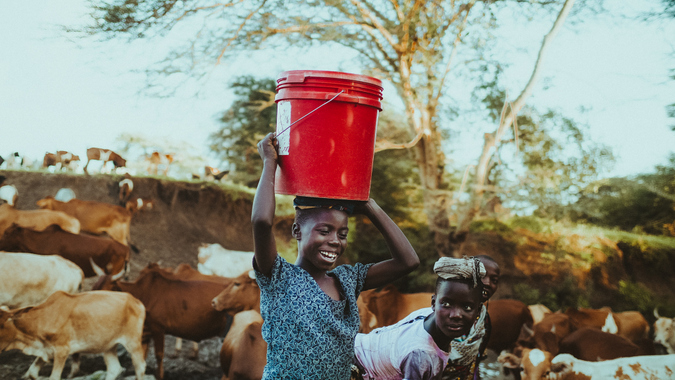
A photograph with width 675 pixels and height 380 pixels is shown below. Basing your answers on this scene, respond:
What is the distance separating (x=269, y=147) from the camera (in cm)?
241

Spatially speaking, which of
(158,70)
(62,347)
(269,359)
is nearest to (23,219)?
(158,70)

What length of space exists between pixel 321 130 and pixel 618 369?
3936 mm

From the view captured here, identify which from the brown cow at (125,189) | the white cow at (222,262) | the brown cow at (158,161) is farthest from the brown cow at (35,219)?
the brown cow at (158,161)

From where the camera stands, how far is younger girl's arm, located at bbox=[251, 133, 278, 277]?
212 centimetres

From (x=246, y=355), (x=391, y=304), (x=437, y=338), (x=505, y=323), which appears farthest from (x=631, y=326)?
(x=437, y=338)

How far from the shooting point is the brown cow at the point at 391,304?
7492mm

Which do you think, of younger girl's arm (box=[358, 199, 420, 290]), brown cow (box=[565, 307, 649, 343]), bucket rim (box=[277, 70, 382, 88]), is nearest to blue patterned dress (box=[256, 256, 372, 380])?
younger girl's arm (box=[358, 199, 420, 290])

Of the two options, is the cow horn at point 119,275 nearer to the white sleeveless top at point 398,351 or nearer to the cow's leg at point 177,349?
the cow's leg at point 177,349

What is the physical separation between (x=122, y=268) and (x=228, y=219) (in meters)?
4.63

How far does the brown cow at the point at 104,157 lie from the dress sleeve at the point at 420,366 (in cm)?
1003

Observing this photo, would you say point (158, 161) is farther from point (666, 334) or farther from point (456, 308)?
point (666, 334)

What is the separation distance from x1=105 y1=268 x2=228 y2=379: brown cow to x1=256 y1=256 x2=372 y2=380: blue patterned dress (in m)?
4.89

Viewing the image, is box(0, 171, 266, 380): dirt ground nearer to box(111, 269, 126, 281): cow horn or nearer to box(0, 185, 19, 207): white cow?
box(111, 269, 126, 281): cow horn

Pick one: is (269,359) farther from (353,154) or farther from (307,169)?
(353,154)
